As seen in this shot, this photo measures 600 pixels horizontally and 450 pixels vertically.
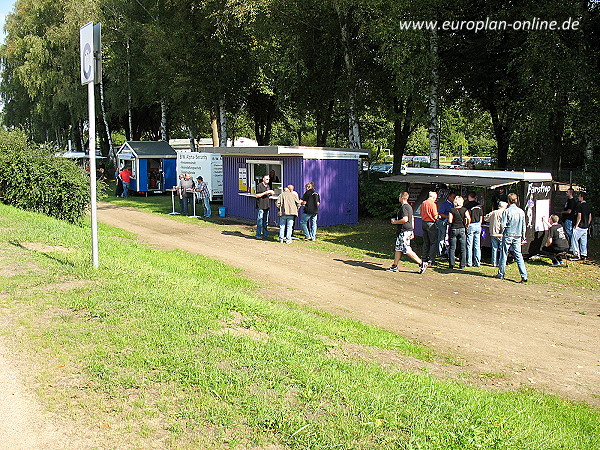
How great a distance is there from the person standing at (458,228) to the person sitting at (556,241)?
2368 mm

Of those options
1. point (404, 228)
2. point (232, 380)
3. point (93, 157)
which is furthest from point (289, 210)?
point (232, 380)

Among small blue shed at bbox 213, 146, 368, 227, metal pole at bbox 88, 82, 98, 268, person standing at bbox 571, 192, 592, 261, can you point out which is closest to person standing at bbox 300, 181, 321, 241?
small blue shed at bbox 213, 146, 368, 227

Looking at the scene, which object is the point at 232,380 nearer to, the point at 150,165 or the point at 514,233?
the point at 514,233

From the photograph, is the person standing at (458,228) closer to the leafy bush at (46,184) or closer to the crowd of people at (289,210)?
the crowd of people at (289,210)

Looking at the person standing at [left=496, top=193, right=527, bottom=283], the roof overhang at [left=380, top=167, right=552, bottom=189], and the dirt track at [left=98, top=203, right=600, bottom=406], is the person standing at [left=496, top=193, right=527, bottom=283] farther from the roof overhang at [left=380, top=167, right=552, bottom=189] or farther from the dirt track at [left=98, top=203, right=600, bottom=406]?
the roof overhang at [left=380, top=167, right=552, bottom=189]

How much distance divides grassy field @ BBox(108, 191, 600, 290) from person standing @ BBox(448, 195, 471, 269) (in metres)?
0.33

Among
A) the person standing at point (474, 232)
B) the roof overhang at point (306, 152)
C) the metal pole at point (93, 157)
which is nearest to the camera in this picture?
the metal pole at point (93, 157)

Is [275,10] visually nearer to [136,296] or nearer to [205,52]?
[205,52]

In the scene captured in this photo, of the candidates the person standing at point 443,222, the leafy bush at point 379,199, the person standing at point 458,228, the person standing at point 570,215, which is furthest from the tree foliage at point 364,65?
the person standing at point 458,228

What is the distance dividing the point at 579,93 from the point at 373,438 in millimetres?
15779

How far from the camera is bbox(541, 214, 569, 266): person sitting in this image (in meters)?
14.4

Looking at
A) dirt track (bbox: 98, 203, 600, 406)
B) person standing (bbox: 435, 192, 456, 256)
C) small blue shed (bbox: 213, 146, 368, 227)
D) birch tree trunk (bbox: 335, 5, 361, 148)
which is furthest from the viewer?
birch tree trunk (bbox: 335, 5, 361, 148)

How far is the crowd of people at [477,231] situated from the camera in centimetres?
1283

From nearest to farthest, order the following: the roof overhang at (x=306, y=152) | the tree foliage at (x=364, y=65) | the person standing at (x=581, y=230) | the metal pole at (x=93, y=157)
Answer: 1. the metal pole at (x=93, y=157)
2. the person standing at (x=581, y=230)
3. the tree foliage at (x=364, y=65)
4. the roof overhang at (x=306, y=152)
